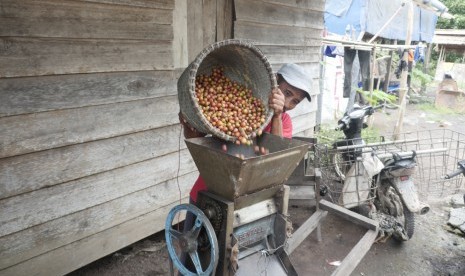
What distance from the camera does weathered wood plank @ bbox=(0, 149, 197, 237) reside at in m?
2.46

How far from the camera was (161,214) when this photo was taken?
3.57 meters

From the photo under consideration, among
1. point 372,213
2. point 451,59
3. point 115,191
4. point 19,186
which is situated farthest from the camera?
point 451,59

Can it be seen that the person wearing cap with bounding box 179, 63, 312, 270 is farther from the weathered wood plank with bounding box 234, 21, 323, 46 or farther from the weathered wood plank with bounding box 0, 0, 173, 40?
the weathered wood plank with bounding box 234, 21, 323, 46

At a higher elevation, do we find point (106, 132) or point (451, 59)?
point (451, 59)

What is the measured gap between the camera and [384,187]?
13.8 feet

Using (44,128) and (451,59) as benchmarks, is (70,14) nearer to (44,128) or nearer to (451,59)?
(44,128)

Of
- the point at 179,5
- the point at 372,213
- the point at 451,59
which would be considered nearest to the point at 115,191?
the point at 179,5

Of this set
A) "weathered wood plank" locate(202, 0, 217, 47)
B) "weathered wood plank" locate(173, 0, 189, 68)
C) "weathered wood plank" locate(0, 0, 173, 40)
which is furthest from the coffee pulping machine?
"weathered wood plank" locate(202, 0, 217, 47)

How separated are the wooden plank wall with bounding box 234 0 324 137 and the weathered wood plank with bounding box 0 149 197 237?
5.76 feet

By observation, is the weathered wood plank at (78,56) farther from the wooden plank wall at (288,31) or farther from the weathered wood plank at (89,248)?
the weathered wood plank at (89,248)

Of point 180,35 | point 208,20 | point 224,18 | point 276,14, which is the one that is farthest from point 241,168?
point 276,14

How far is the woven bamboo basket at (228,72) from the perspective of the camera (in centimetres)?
164

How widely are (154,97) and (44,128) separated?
1.02m

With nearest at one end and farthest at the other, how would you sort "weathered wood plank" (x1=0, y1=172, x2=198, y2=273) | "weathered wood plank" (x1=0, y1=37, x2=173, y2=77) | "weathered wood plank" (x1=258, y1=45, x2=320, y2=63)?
"weathered wood plank" (x1=0, y1=37, x2=173, y2=77), "weathered wood plank" (x1=0, y1=172, x2=198, y2=273), "weathered wood plank" (x1=258, y1=45, x2=320, y2=63)
